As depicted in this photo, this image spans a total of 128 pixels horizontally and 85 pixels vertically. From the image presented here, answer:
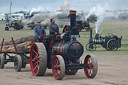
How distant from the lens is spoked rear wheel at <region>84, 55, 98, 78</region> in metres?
10.5

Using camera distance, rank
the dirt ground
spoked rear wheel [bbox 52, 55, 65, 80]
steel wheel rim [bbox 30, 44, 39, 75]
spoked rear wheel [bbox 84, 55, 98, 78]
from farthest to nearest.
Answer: steel wheel rim [bbox 30, 44, 39, 75]
spoked rear wheel [bbox 84, 55, 98, 78]
spoked rear wheel [bbox 52, 55, 65, 80]
the dirt ground

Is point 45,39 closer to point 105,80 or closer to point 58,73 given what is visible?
point 58,73

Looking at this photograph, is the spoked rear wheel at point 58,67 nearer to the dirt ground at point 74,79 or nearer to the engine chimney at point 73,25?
the dirt ground at point 74,79

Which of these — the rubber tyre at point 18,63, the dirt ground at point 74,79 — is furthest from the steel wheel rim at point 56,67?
the rubber tyre at point 18,63

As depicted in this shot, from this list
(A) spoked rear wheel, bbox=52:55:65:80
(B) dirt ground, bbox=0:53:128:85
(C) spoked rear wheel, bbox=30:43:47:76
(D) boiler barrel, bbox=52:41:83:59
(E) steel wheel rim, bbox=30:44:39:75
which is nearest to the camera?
(B) dirt ground, bbox=0:53:128:85

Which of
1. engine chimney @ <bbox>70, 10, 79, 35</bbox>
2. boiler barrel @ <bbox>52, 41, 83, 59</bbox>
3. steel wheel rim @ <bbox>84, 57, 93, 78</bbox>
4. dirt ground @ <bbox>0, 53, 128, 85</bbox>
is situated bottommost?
dirt ground @ <bbox>0, 53, 128, 85</bbox>

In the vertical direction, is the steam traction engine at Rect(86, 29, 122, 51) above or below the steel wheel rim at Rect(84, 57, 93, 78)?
below

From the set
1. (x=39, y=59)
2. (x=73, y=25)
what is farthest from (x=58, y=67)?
(x=73, y=25)

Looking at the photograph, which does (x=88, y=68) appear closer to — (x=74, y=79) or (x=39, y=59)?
(x=74, y=79)

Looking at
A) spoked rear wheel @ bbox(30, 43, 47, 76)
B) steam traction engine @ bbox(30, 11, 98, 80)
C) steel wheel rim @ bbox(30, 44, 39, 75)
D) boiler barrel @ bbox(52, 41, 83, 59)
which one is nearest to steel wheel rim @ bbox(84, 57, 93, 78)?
steam traction engine @ bbox(30, 11, 98, 80)

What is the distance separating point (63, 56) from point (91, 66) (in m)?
0.84

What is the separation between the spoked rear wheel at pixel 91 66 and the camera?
34.3 ft

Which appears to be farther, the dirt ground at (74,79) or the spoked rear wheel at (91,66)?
the spoked rear wheel at (91,66)

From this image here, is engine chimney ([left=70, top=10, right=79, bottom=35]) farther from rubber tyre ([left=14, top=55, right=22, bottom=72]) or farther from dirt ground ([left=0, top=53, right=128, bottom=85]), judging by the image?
rubber tyre ([left=14, top=55, right=22, bottom=72])
